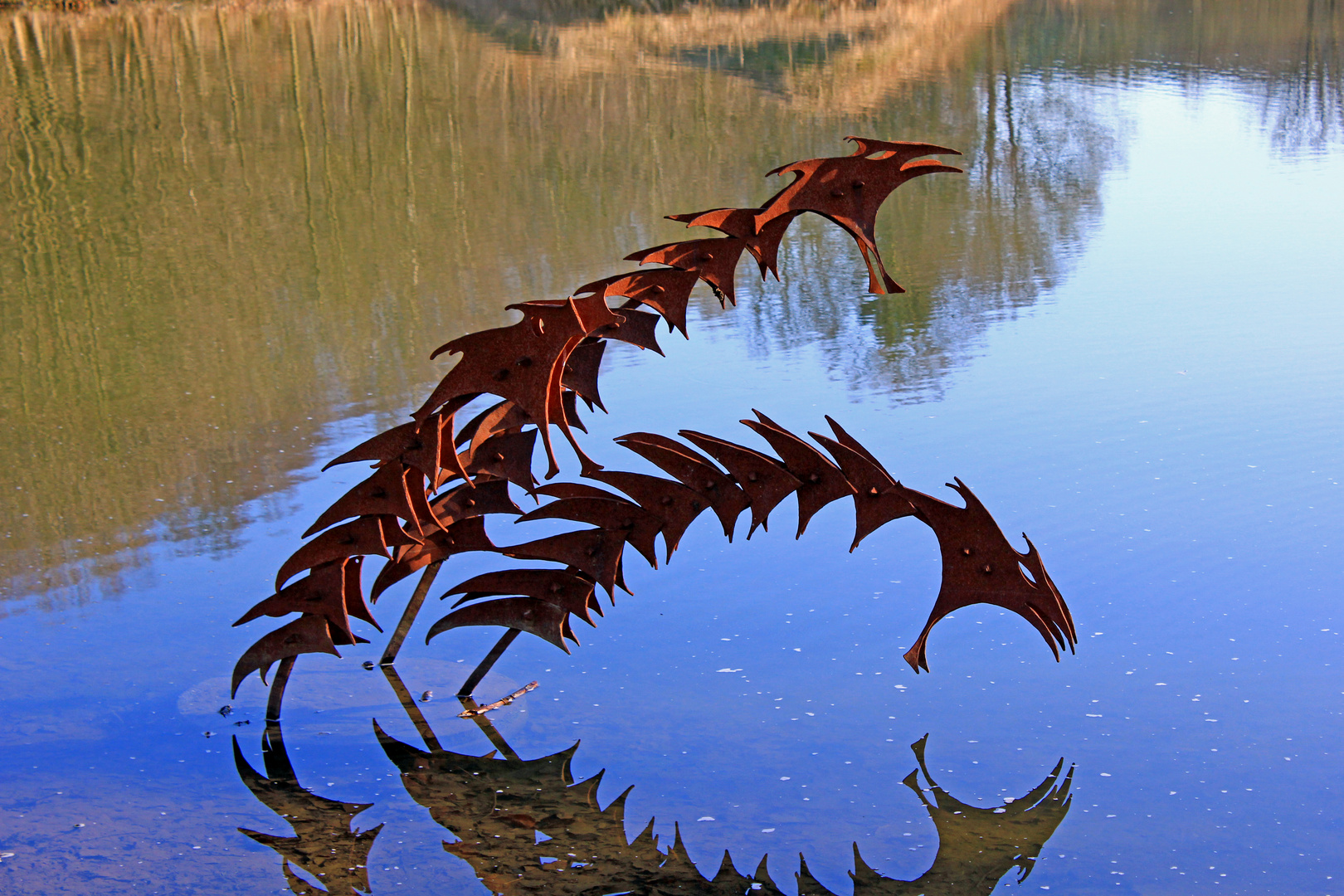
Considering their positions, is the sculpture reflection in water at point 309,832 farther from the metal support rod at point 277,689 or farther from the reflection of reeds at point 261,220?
the reflection of reeds at point 261,220

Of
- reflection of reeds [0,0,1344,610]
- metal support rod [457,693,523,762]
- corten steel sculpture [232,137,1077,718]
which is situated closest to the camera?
corten steel sculpture [232,137,1077,718]

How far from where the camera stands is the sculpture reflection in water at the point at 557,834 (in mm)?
3543

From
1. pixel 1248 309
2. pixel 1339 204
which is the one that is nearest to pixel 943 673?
pixel 1248 309

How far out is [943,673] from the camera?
4.78m

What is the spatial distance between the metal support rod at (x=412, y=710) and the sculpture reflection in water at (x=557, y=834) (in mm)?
18

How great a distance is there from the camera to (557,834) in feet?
12.4

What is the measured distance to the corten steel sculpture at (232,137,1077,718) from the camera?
12.1 feet

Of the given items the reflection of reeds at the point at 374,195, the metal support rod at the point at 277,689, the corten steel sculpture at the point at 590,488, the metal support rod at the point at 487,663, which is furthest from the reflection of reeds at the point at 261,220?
the corten steel sculpture at the point at 590,488

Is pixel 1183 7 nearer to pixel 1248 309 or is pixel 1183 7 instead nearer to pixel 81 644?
pixel 1248 309

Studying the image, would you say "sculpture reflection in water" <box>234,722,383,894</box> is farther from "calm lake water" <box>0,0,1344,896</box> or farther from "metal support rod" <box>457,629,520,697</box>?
"metal support rod" <box>457,629,520,697</box>

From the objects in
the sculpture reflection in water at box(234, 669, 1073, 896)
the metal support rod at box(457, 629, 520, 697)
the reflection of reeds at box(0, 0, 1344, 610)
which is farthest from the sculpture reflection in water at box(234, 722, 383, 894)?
the reflection of reeds at box(0, 0, 1344, 610)

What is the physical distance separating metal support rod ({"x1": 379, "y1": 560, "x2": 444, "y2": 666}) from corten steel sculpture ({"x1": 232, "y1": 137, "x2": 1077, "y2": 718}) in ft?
0.05

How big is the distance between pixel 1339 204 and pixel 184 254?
11.8 meters

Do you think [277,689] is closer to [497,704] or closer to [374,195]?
[497,704]
